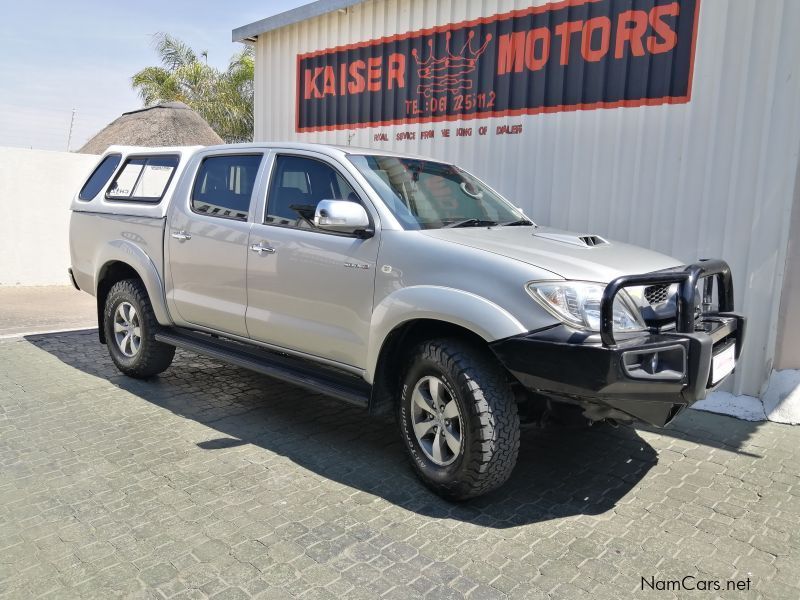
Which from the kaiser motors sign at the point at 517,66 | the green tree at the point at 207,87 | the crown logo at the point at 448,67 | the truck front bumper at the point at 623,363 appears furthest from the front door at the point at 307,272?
the green tree at the point at 207,87

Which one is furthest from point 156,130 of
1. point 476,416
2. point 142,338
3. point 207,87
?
point 476,416

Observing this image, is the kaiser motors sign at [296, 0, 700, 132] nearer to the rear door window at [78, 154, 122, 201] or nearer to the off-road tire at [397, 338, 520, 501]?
the rear door window at [78, 154, 122, 201]

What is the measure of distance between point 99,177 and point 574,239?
15.1 feet

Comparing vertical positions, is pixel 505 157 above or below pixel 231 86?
below

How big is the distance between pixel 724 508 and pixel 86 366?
5.50 metres

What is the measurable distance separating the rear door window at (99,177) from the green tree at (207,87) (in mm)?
21149

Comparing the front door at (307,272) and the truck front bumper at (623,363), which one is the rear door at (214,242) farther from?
the truck front bumper at (623,363)

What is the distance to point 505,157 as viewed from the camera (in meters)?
6.73

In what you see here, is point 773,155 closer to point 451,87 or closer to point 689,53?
point 689,53

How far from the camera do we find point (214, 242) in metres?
4.73

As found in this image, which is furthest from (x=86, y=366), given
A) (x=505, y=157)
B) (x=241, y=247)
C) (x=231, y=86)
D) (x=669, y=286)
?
(x=231, y=86)

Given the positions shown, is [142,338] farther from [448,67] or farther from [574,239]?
[448,67]

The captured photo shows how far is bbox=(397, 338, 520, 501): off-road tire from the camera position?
128 inches

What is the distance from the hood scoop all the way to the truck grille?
497mm
